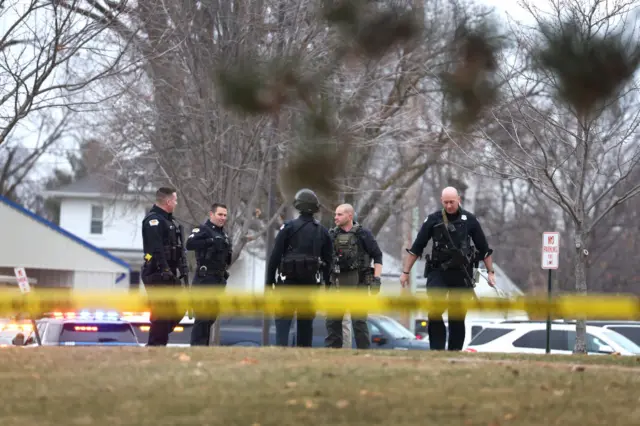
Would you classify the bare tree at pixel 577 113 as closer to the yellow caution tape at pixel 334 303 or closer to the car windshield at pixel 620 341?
the car windshield at pixel 620 341

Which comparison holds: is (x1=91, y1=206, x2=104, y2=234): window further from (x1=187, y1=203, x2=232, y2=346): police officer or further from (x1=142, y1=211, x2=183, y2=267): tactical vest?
(x1=142, y1=211, x2=183, y2=267): tactical vest

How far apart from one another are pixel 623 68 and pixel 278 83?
23.1ft

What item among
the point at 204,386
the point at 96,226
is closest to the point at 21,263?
the point at 96,226

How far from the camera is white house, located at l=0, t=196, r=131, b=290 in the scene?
31.9 metres

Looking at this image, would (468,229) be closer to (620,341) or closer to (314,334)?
(620,341)

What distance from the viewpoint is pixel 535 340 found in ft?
65.3

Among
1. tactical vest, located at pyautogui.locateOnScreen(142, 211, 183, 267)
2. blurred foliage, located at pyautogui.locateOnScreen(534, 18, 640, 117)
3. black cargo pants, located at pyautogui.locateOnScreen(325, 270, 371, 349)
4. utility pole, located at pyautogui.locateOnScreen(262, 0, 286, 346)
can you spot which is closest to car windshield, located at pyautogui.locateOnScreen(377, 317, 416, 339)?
utility pole, located at pyautogui.locateOnScreen(262, 0, 286, 346)

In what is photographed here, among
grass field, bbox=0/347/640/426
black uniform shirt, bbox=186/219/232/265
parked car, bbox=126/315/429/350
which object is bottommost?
parked car, bbox=126/315/429/350

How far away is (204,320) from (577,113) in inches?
378

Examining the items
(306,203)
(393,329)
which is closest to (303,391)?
(306,203)

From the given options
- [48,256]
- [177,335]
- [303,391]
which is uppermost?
[48,256]

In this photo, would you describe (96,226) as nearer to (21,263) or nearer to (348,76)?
(21,263)

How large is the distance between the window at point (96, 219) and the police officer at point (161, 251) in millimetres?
41836

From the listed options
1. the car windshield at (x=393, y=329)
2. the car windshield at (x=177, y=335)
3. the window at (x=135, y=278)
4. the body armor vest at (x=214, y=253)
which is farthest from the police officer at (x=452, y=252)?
the window at (x=135, y=278)
